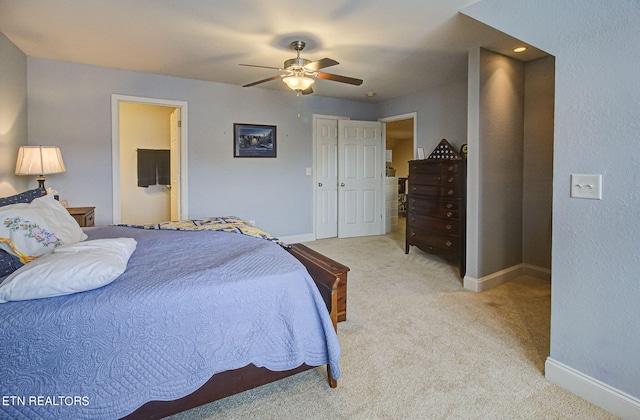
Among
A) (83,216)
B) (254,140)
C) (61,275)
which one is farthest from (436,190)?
(83,216)

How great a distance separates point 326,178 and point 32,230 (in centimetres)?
430

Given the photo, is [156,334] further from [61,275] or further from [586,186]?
[586,186]

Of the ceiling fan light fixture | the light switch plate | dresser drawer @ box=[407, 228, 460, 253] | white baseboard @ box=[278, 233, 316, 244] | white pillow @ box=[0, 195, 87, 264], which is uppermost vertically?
the ceiling fan light fixture

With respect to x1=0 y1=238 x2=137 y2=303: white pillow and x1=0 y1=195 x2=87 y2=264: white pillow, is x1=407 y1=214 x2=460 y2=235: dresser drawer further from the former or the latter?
x1=0 y1=195 x2=87 y2=264: white pillow

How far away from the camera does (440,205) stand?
4066mm

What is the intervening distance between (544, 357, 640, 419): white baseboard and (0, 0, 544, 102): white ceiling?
2480mm

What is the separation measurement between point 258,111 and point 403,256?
118 inches

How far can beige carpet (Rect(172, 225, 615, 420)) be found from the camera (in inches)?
63.9

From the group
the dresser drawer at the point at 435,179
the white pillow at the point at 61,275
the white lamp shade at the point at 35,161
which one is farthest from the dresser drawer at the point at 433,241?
the white lamp shade at the point at 35,161

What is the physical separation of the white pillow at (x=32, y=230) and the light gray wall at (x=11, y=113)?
1.64 meters

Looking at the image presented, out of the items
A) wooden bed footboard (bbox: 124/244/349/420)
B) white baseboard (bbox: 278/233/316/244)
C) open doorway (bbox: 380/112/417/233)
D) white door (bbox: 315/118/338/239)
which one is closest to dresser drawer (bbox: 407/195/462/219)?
open doorway (bbox: 380/112/417/233)

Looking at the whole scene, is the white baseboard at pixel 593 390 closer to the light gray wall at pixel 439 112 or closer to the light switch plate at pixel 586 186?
the light switch plate at pixel 586 186

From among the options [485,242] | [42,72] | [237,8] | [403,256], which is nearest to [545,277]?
[485,242]

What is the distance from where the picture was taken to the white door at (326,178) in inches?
218
